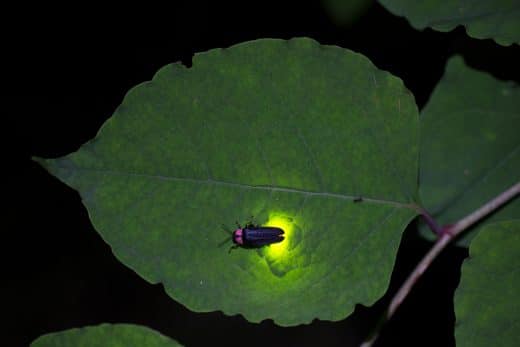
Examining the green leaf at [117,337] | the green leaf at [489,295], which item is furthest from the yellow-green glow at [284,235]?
the green leaf at [489,295]

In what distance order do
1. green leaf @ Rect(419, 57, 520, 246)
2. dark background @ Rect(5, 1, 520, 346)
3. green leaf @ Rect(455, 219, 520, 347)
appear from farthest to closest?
dark background @ Rect(5, 1, 520, 346) → green leaf @ Rect(419, 57, 520, 246) → green leaf @ Rect(455, 219, 520, 347)

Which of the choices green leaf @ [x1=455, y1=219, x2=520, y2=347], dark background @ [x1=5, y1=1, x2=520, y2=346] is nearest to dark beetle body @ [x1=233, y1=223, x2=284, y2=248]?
green leaf @ [x1=455, y1=219, x2=520, y2=347]

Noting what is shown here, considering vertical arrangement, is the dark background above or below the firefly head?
below

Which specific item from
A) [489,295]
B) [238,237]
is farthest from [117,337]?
[489,295]

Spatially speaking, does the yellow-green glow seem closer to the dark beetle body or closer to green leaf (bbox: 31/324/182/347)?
the dark beetle body

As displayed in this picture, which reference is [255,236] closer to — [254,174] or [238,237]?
[238,237]

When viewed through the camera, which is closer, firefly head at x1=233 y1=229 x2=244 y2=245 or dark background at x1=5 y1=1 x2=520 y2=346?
firefly head at x1=233 y1=229 x2=244 y2=245
